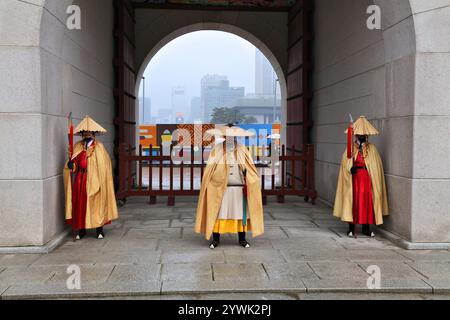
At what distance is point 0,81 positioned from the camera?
6.05 m

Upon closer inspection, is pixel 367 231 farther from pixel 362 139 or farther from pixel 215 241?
pixel 215 241

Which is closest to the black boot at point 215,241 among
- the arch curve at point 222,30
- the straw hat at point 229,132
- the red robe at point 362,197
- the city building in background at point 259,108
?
the straw hat at point 229,132

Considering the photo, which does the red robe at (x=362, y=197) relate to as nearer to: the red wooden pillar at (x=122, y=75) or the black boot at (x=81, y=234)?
the black boot at (x=81, y=234)

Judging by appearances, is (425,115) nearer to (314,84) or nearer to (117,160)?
(314,84)

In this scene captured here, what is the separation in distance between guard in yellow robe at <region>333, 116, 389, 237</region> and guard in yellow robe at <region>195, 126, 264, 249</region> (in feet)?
4.83

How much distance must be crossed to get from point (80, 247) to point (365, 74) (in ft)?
17.1

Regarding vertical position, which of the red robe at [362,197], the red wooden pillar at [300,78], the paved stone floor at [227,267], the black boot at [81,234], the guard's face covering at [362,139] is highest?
the red wooden pillar at [300,78]

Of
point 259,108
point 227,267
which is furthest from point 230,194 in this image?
point 259,108

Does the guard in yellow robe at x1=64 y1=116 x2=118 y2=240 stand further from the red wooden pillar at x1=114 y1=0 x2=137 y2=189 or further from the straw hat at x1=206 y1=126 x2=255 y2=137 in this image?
the red wooden pillar at x1=114 y1=0 x2=137 y2=189

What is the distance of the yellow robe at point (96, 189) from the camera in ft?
22.3

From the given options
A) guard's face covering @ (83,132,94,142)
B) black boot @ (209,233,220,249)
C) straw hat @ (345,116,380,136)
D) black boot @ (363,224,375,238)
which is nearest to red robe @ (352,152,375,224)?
black boot @ (363,224,375,238)

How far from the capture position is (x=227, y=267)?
5.48 m

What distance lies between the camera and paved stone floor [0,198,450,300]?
469 centimetres

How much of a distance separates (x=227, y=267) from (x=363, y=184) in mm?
2579
